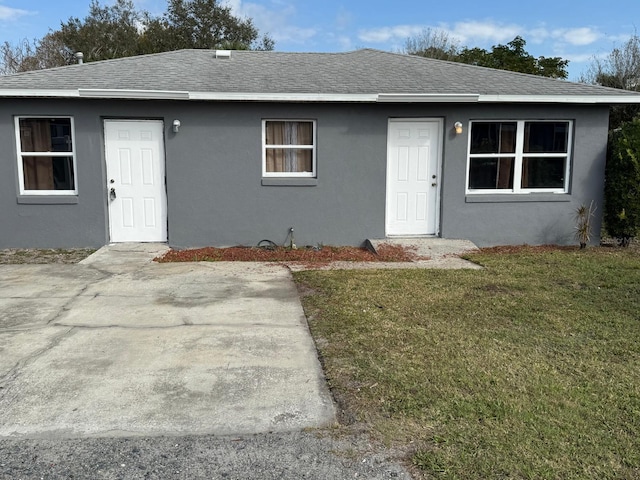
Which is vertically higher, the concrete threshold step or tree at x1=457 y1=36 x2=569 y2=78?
tree at x1=457 y1=36 x2=569 y2=78

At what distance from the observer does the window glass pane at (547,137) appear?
34.0 feet

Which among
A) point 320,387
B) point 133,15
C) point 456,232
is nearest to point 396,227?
point 456,232

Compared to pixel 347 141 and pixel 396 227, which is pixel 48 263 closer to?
pixel 347 141

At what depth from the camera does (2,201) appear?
31.5 ft

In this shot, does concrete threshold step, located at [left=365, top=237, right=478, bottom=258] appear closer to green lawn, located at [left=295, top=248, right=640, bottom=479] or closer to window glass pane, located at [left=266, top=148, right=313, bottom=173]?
green lawn, located at [left=295, top=248, right=640, bottom=479]

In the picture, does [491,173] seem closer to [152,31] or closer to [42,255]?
[42,255]

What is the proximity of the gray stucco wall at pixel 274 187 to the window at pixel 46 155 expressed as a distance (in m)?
0.17

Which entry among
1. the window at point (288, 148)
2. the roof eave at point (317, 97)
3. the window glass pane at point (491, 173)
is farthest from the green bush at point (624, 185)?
the window at point (288, 148)

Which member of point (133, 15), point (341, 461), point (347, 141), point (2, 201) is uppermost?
point (133, 15)

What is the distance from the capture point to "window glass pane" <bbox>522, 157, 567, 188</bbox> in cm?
1049

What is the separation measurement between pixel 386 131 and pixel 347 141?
747mm

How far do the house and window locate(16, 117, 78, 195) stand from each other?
0.08 feet

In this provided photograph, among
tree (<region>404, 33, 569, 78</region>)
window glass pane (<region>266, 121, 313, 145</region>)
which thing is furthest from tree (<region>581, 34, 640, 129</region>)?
window glass pane (<region>266, 121, 313, 145</region>)

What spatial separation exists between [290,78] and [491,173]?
4.26m
